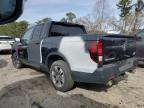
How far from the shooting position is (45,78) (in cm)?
743

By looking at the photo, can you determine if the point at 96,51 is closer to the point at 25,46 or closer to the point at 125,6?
the point at 25,46

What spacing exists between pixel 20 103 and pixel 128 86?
288 cm

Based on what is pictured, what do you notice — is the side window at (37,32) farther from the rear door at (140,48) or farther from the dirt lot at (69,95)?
the rear door at (140,48)

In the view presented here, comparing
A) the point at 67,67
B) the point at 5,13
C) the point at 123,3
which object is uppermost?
the point at 123,3

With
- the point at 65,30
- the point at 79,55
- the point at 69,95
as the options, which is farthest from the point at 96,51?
the point at 65,30

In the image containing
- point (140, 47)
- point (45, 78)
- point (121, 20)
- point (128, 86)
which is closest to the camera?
point (128, 86)

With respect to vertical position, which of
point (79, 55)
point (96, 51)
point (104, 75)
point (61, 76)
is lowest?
point (61, 76)

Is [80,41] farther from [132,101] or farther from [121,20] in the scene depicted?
[121,20]

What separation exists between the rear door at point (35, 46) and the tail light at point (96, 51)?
238 centimetres

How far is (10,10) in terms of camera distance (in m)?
2.37

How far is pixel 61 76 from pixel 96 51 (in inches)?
56.0

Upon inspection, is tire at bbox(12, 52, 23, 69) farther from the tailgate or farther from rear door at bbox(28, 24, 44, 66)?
the tailgate

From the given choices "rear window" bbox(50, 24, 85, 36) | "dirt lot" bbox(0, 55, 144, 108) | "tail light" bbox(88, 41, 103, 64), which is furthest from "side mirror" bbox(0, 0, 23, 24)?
"rear window" bbox(50, 24, 85, 36)

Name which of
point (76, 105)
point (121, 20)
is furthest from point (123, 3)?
point (76, 105)
